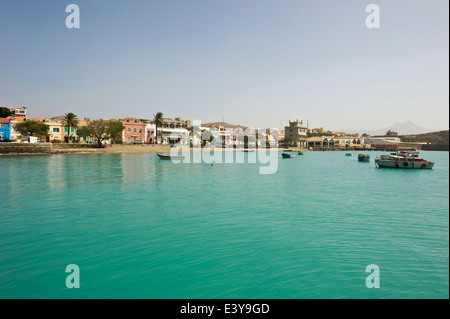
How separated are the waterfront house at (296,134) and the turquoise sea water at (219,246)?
142 m

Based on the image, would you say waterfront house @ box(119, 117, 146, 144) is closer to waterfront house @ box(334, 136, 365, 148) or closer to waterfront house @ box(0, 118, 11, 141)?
waterfront house @ box(0, 118, 11, 141)

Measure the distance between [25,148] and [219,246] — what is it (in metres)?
73.6

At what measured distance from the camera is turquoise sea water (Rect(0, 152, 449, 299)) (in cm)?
888

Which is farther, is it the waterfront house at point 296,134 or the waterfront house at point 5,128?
the waterfront house at point 296,134

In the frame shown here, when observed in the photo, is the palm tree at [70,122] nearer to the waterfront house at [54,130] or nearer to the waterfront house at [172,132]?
the waterfront house at [54,130]

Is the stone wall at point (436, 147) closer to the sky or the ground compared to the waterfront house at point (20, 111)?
closer to the ground

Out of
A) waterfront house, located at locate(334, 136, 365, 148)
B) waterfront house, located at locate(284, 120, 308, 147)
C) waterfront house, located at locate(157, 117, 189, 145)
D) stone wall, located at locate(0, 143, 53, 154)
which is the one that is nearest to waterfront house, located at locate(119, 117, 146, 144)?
waterfront house, located at locate(157, 117, 189, 145)

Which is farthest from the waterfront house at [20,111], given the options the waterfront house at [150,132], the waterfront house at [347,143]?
the waterfront house at [347,143]

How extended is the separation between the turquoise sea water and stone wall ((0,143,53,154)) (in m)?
53.5

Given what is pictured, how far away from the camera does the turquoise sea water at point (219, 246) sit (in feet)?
29.1

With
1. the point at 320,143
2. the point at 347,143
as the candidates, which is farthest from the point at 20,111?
the point at 347,143
